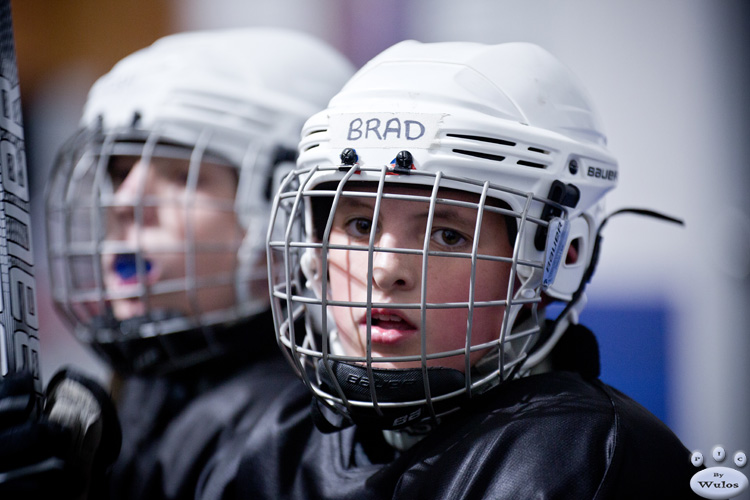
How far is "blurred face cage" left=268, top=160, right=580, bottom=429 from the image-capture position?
30.1 inches

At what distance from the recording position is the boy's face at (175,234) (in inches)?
49.7

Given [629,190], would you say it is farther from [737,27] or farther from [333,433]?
[333,433]

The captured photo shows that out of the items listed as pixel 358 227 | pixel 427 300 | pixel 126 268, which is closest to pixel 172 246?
pixel 126 268

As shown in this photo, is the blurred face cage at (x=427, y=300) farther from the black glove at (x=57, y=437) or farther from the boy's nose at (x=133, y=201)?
the boy's nose at (x=133, y=201)

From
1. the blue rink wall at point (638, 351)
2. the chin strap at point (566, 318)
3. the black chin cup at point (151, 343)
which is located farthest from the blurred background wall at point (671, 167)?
the black chin cup at point (151, 343)

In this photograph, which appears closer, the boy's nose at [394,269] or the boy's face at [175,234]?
the boy's nose at [394,269]

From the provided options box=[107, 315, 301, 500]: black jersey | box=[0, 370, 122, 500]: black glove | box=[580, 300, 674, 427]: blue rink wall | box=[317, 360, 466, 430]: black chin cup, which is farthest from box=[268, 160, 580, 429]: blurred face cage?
box=[580, 300, 674, 427]: blue rink wall

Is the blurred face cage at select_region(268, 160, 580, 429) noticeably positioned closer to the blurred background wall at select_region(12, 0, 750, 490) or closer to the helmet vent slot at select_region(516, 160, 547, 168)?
the helmet vent slot at select_region(516, 160, 547, 168)

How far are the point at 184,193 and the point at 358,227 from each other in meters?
0.55

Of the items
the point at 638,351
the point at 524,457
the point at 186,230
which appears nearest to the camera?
the point at 524,457

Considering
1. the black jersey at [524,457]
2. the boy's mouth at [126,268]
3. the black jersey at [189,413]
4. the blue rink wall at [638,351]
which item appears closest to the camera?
the black jersey at [524,457]

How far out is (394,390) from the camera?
774mm

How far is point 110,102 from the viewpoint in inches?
52.3

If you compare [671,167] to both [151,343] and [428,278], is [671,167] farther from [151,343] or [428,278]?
[151,343]
